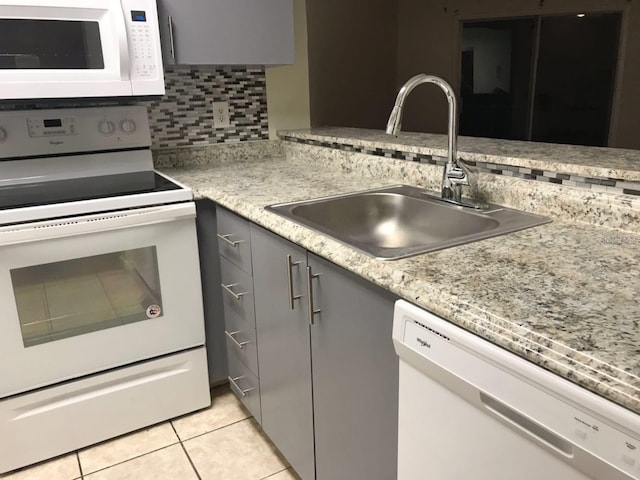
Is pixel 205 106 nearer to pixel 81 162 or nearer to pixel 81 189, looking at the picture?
pixel 81 162

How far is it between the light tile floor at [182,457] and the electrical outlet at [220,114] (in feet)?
4.17

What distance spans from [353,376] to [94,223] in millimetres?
970

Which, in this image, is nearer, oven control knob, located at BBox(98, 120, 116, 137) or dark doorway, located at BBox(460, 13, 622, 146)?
oven control knob, located at BBox(98, 120, 116, 137)

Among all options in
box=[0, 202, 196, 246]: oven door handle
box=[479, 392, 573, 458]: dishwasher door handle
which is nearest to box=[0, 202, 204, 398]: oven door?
box=[0, 202, 196, 246]: oven door handle

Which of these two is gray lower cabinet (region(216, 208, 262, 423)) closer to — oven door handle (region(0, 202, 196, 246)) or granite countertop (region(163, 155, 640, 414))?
oven door handle (region(0, 202, 196, 246))

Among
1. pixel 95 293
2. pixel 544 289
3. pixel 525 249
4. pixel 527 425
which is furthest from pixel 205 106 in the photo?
pixel 527 425

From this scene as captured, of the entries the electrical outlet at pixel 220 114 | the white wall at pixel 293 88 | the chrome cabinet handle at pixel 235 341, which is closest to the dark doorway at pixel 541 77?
the white wall at pixel 293 88

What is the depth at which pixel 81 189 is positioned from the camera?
1828 mm

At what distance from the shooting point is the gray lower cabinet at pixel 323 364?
112 cm

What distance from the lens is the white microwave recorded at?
1.65 m

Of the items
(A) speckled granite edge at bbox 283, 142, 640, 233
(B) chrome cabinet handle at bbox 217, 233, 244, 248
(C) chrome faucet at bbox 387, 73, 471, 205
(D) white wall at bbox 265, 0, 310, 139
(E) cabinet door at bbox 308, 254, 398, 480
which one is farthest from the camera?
(D) white wall at bbox 265, 0, 310, 139

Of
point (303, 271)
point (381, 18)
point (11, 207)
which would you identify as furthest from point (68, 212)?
point (381, 18)

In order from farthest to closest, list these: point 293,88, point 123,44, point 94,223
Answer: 1. point 293,88
2. point 123,44
3. point 94,223

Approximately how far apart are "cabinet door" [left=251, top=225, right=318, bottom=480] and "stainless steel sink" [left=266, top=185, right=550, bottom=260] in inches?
4.8
